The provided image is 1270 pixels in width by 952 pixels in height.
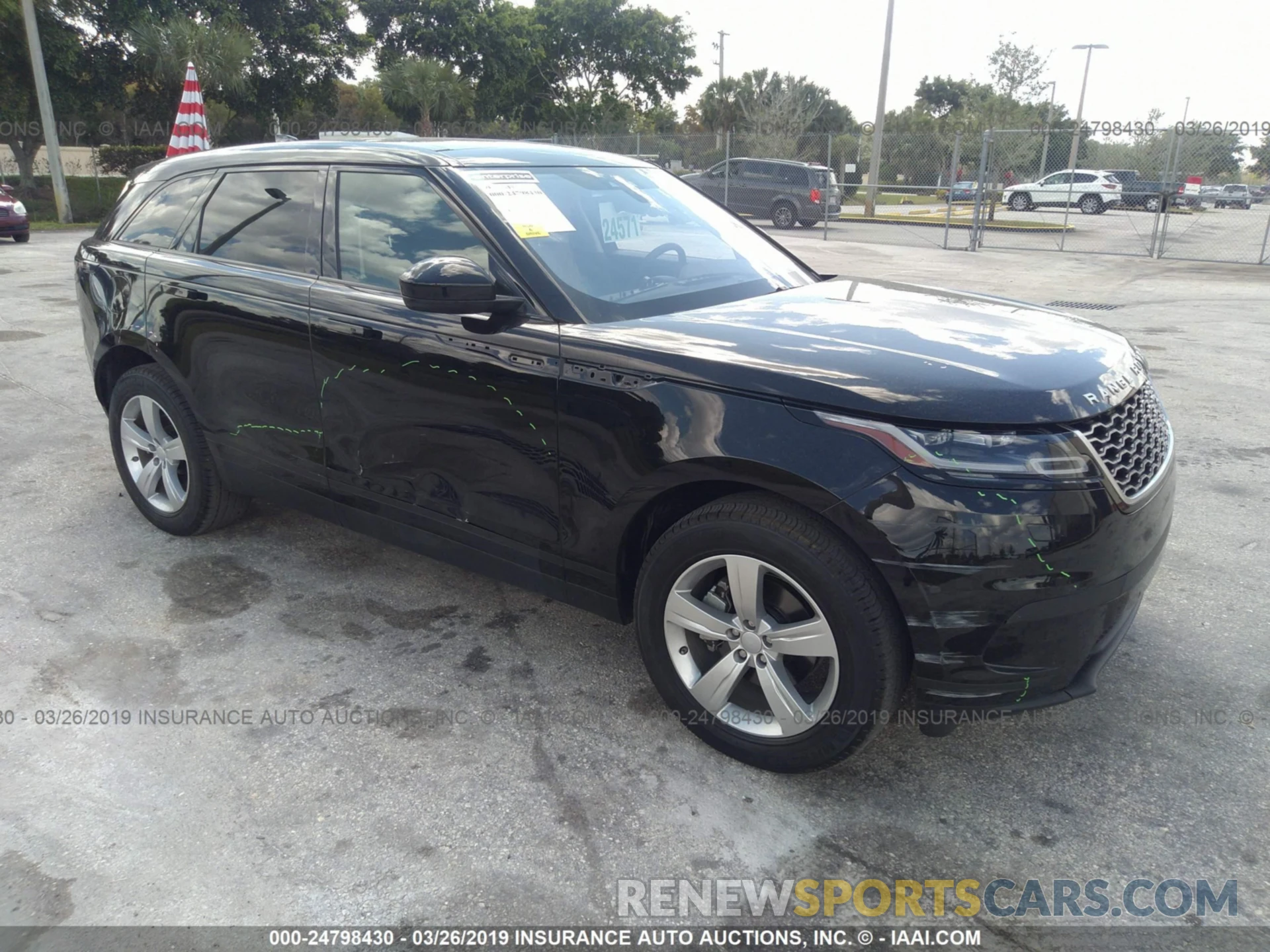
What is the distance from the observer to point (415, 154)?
333cm

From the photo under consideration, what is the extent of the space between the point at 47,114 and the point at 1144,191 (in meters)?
25.7

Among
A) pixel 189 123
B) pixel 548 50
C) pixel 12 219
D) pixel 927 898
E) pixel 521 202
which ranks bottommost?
pixel 927 898

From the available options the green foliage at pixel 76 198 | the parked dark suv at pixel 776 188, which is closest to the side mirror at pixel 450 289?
the parked dark suv at pixel 776 188

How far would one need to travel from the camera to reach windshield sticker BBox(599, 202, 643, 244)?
330 centimetres

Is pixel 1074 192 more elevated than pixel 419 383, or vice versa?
pixel 1074 192

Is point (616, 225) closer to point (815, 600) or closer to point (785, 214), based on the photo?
point (815, 600)

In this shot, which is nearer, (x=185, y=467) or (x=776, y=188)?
(x=185, y=467)

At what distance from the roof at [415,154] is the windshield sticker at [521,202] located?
0.09 meters

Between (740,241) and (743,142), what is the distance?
2627cm

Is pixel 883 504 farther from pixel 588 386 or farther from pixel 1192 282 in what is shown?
pixel 1192 282

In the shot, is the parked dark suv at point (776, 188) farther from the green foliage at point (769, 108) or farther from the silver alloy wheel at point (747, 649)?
the silver alloy wheel at point (747, 649)

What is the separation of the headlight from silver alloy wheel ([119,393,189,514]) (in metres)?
3.24

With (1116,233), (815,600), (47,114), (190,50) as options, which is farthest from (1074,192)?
(815,600)

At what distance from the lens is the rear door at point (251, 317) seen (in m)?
3.55
